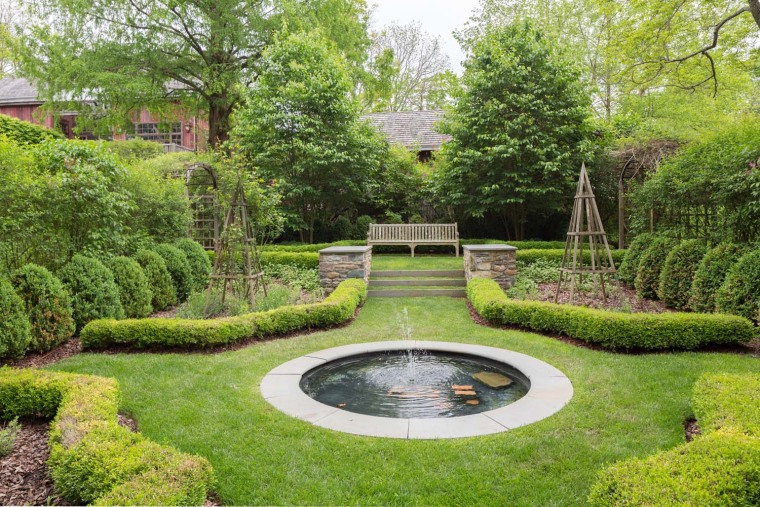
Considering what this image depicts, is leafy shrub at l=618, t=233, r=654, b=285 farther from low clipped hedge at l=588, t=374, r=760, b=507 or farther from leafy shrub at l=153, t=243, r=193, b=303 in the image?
leafy shrub at l=153, t=243, r=193, b=303

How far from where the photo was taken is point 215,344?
6.27m

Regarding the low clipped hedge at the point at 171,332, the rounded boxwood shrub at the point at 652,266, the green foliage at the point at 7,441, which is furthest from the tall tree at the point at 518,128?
the green foliage at the point at 7,441

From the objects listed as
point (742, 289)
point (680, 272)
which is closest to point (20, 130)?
point (680, 272)

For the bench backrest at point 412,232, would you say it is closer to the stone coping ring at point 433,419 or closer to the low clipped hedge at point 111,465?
the stone coping ring at point 433,419

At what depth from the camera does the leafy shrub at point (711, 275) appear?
693cm

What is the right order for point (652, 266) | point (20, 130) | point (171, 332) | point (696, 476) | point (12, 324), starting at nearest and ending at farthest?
1. point (696, 476)
2. point (12, 324)
3. point (171, 332)
4. point (652, 266)
5. point (20, 130)

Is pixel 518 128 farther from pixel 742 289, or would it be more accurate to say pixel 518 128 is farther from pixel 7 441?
pixel 7 441

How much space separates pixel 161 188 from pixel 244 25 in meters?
9.18

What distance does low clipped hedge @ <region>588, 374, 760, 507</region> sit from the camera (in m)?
Answer: 2.22

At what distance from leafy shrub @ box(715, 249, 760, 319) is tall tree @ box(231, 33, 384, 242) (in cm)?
998

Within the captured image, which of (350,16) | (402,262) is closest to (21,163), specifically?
(402,262)

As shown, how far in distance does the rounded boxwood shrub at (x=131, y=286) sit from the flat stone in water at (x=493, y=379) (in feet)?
17.4

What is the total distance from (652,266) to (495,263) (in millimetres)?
2820

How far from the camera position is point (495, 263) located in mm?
9758
